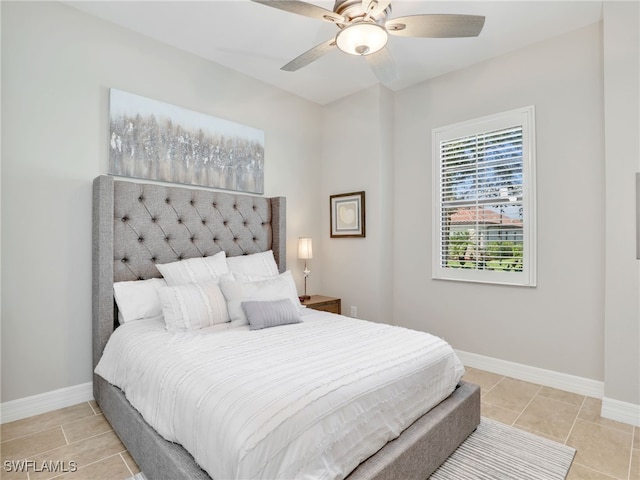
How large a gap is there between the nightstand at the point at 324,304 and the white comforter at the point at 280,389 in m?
1.20

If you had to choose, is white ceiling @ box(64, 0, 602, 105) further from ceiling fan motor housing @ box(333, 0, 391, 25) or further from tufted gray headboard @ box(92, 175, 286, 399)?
tufted gray headboard @ box(92, 175, 286, 399)

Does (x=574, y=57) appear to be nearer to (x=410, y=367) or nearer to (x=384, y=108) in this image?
(x=384, y=108)

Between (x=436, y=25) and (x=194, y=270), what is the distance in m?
2.20

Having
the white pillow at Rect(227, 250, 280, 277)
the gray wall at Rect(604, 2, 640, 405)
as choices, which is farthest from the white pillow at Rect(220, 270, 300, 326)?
the gray wall at Rect(604, 2, 640, 405)

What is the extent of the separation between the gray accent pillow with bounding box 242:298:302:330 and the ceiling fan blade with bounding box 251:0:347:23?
167cm

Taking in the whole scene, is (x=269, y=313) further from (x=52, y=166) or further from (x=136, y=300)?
(x=52, y=166)

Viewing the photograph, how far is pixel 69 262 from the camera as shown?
7.69ft

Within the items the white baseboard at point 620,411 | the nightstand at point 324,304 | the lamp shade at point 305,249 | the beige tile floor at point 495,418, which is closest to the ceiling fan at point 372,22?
the lamp shade at point 305,249

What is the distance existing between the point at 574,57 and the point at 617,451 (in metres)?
2.68

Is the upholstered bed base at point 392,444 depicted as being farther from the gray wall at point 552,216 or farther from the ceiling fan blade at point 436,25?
the ceiling fan blade at point 436,25

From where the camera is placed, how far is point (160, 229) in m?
2.66

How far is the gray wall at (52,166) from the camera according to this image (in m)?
2.14

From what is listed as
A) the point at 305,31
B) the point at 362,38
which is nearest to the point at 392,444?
the point at 362,38

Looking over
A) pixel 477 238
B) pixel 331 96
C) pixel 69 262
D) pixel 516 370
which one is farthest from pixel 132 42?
pixel 516 370
